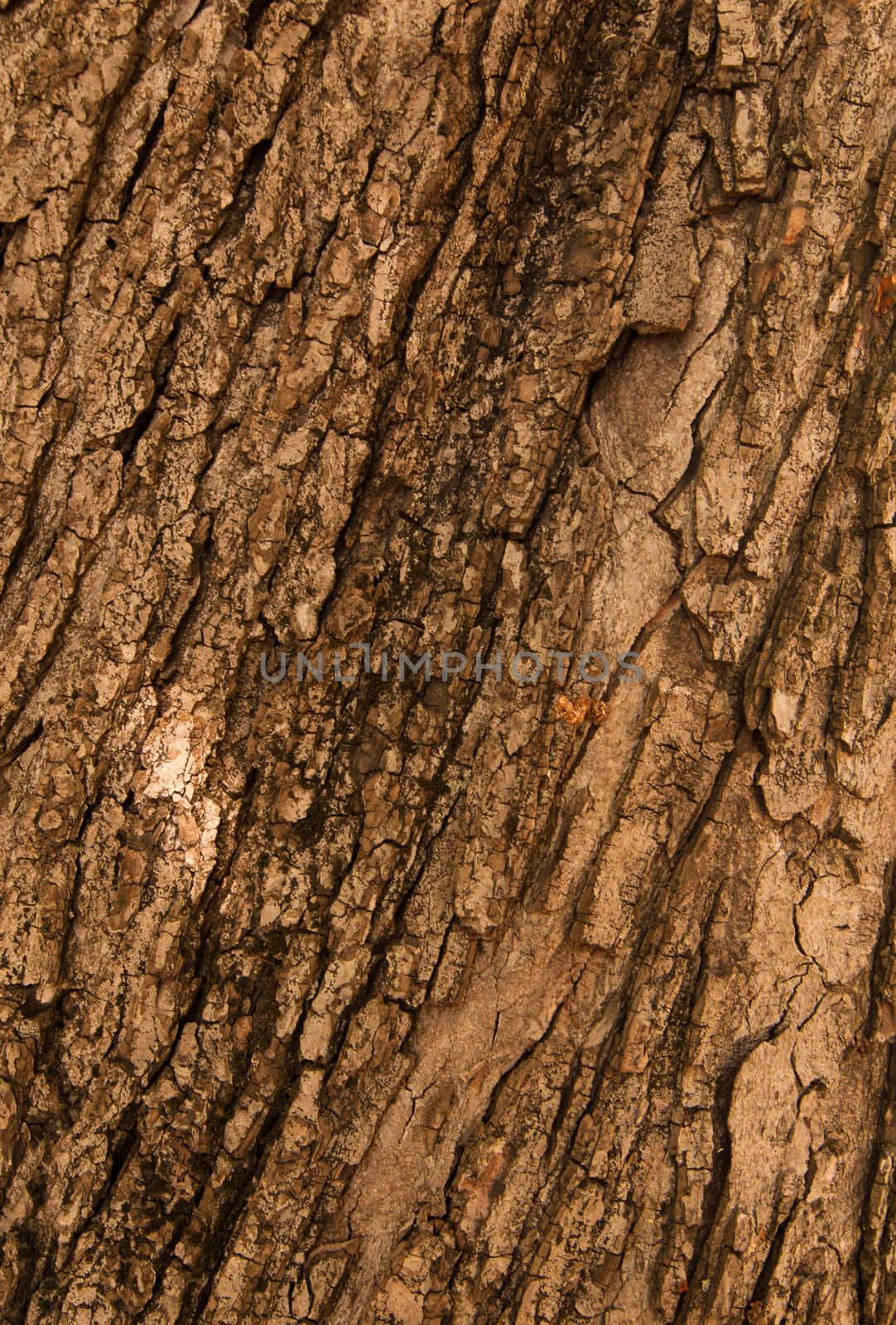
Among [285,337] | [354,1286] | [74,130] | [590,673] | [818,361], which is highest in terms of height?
[818,361]

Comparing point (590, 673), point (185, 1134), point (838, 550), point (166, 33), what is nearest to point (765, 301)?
point (838, 550)

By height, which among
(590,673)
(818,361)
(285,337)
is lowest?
(590,673)

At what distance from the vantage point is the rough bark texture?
161cm

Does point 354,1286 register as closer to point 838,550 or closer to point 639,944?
point 639,944

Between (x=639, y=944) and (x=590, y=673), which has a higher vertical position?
(x=590, y=673)

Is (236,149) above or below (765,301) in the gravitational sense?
below

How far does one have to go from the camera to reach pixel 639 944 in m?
1.66

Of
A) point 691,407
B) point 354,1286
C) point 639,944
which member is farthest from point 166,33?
point 354,1286

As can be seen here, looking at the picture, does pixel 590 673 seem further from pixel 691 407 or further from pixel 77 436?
pixel 77 436

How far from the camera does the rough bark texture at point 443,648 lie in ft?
5.28

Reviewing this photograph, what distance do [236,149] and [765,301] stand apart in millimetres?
951

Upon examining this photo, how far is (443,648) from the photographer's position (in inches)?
64.9

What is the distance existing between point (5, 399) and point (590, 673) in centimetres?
114

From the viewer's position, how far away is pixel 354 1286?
162 centimetres
